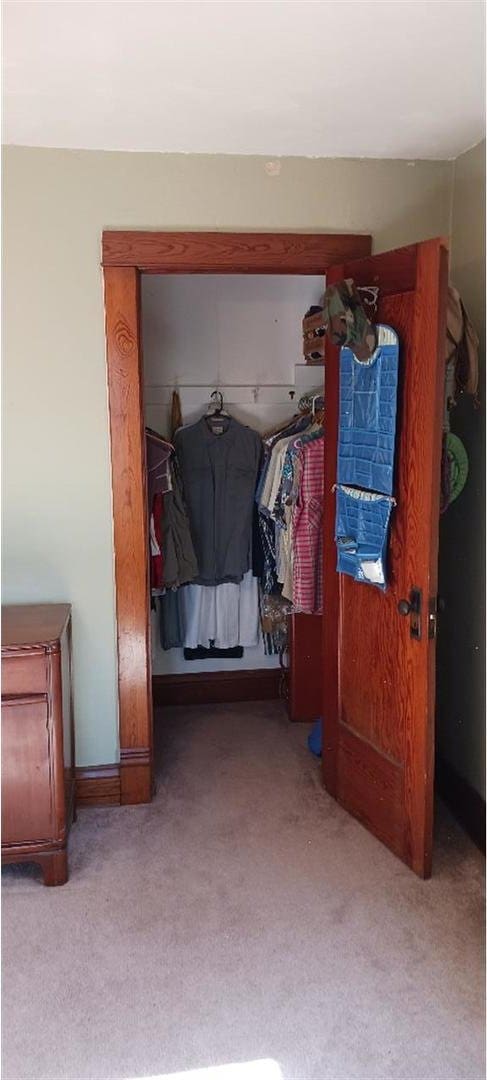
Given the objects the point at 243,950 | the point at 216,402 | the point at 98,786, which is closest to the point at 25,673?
the point at 98,786

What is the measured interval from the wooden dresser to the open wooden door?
1013 millimetres

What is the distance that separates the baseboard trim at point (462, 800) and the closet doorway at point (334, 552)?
285 mm

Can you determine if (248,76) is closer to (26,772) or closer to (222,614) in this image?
(26,772)

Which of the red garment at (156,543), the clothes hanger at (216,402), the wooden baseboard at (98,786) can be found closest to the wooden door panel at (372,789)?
the wooden baseboard at (98,786)

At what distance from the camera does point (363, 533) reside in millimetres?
2721

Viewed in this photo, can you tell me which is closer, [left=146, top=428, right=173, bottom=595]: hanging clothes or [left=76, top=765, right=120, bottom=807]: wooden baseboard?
[left=76, top=765, right=120, bottom=807]: wooden baseboard

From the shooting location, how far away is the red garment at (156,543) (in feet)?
12.1

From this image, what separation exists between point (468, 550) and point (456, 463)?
35 cm

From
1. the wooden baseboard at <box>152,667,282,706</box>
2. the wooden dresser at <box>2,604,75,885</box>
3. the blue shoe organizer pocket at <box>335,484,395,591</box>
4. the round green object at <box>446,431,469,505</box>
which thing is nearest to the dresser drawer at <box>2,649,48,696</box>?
the wooden dresser at <box>2,604,75,885</box>

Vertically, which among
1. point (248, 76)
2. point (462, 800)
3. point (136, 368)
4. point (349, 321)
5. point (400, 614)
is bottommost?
point (462, 800)

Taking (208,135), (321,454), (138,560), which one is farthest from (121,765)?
(208,135)

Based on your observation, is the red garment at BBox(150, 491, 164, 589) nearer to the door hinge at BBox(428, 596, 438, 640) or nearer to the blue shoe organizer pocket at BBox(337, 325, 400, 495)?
the blue shoe organizer pocket at BBox(337, 325, 400, 495)

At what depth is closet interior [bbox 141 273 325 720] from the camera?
3.85 metres

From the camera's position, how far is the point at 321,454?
138 inches
